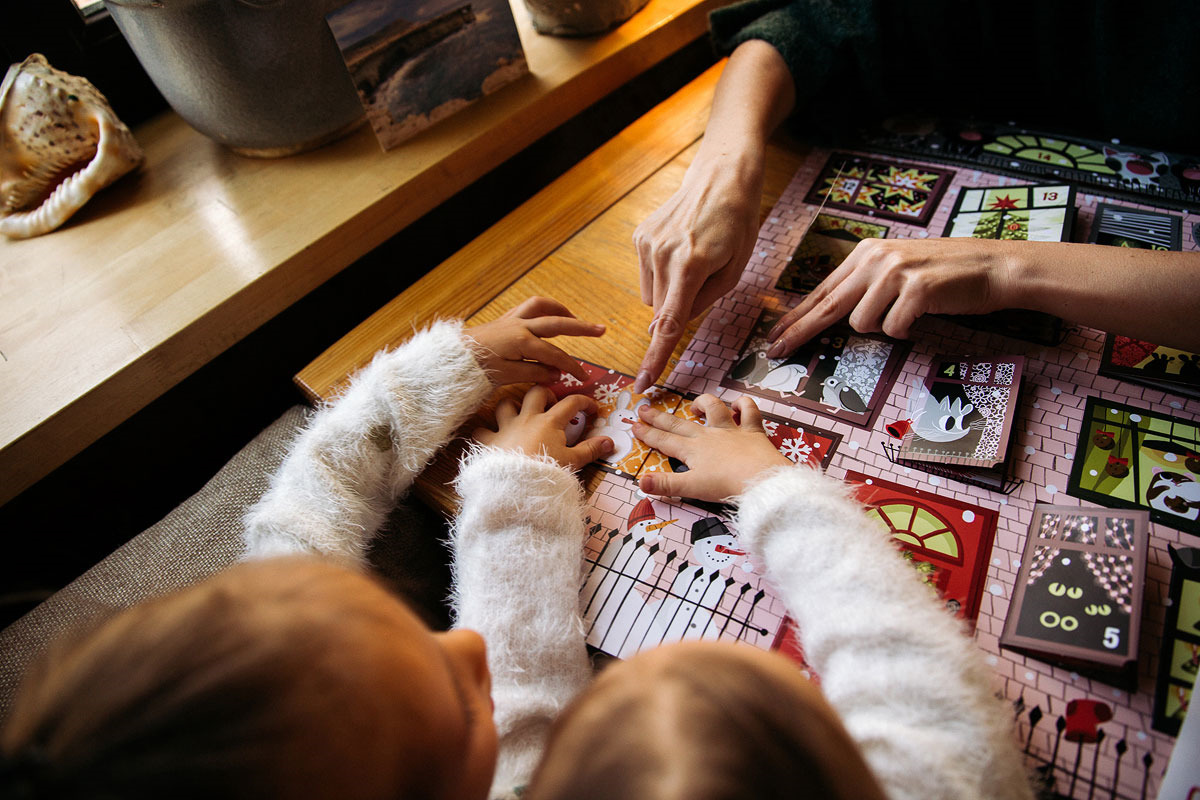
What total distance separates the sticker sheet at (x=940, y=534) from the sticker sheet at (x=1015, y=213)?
36 centimetres

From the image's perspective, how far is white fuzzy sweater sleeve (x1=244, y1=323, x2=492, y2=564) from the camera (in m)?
0.64

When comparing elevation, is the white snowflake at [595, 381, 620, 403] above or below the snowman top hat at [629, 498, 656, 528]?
above

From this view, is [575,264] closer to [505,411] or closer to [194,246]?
[505,411]

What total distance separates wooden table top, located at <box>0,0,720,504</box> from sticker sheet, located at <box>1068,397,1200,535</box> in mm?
894

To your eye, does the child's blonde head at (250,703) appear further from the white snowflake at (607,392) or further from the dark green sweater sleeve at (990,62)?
the dark green sweater sleeve at (990,62)

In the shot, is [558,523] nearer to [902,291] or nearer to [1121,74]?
[902,291]

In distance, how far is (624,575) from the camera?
1.95 ft

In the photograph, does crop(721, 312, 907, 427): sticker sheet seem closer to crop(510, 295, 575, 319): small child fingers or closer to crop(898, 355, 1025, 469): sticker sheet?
crop(898, 355, 1025, 469): sticker sheet

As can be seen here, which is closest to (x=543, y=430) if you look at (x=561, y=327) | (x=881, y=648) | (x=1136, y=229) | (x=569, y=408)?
(x=569, y=408)

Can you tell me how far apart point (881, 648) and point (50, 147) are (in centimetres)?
116

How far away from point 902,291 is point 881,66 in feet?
1.46

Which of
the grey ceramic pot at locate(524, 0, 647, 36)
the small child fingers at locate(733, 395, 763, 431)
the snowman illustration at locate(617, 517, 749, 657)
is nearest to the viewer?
the snowman illustration at locate(617, 517, 749, 657)

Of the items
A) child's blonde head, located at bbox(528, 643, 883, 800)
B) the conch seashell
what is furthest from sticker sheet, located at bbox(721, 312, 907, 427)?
the conch seashell

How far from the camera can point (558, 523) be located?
63 cm
